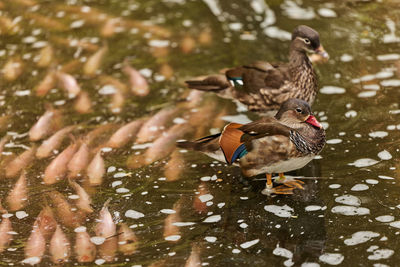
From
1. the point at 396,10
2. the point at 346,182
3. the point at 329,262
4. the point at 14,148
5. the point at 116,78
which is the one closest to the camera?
the point at 329,262

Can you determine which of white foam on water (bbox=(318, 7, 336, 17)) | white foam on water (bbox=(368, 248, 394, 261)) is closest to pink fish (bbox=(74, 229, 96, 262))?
white foam on water (bbox=(368, 248, 394, 261))

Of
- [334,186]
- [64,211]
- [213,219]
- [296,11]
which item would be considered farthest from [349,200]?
[296,11]

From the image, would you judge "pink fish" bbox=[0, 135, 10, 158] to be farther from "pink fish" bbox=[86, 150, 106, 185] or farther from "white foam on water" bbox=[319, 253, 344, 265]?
"white foam on water" bbox=[319, 253, 344, 265]

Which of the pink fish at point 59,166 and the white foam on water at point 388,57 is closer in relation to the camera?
the pink fish at point 59,166

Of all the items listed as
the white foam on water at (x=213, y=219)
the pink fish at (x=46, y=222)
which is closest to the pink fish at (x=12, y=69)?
the pink fish at (x=46, y=222)

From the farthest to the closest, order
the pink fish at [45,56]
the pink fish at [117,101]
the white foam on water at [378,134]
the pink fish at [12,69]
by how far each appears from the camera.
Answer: the pink fish at [45,56]
the pink fish at [12,69]
the pink fish at [117,101]
the white foam on water at [378,134]

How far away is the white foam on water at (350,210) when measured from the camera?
5.12 m

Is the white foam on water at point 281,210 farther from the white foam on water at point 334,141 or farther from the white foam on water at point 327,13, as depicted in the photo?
the white foam on water at point 327,13

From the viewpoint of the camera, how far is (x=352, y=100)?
6.89m

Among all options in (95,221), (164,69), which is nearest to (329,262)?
(95,221)

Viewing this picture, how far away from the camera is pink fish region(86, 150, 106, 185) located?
594cm

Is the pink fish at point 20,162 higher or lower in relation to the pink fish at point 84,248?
lower

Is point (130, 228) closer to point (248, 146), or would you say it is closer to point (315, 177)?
point (248, 146)

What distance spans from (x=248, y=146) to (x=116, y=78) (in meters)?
2.95
